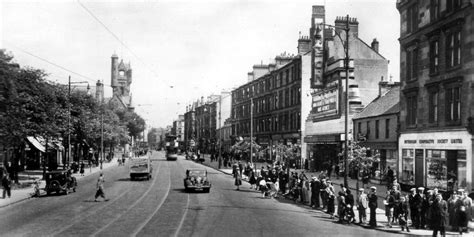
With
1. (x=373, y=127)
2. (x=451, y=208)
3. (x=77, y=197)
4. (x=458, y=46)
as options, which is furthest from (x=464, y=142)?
(x=77, y=197)

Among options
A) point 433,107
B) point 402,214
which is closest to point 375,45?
point 433,107

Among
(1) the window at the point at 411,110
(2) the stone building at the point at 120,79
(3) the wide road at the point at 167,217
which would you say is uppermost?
(2) the stone building at the point at 120,79

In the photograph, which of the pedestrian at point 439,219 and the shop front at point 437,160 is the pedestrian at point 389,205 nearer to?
the pedestrian at point 439,219

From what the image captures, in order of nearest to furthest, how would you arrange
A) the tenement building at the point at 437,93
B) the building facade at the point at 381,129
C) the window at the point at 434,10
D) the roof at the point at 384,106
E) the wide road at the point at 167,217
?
the wide road at the point at 167,217
the tenement building at the point at 437,93
the window at the point at 434,10
the building facade at the point at 381,129
the roof at the point at 384,106

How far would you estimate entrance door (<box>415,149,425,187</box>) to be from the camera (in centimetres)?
3156

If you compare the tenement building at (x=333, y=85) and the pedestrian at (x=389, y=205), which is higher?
Answer: the tenement building at (x=333, y=85)

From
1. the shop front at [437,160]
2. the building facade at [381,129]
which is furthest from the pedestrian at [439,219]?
the building facade at [381,129]

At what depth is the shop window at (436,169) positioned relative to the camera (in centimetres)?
2863

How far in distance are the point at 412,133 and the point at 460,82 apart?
706cm

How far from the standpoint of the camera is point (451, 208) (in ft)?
58.7

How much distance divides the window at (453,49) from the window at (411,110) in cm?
525

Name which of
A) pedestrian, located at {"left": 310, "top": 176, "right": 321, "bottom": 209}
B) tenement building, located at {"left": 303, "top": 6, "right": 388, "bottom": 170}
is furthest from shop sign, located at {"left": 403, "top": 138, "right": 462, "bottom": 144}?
tenement building, located at {"left": 303, "top": 6, "right": 388, "bottom": 170}

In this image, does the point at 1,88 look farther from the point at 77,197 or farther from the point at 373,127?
the point at 373,127

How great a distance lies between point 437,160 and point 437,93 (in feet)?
13.7
